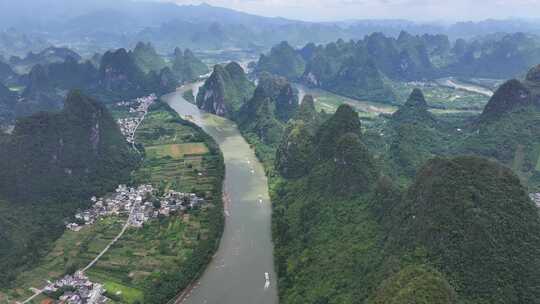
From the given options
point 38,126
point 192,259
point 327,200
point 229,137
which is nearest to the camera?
point 192,259

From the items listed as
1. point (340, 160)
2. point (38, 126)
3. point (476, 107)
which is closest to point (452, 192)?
point (340, 160)

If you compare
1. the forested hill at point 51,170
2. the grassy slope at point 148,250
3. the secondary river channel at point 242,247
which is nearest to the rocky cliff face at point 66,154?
the forested hill at point 51,170

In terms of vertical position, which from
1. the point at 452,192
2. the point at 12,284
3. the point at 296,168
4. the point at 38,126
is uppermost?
the point at 452,192

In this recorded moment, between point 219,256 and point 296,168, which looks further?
point 296,168

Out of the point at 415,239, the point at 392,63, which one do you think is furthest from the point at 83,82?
the point at 415,239

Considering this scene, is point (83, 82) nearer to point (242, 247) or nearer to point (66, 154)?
point (66, 154)

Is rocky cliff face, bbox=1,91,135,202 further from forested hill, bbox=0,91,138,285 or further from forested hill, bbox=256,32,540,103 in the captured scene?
forested hill, bbox=256,32,540,103

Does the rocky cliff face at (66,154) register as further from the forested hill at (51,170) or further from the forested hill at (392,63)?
the forested hill at (392,63)

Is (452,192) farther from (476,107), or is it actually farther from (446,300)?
(476,107)
